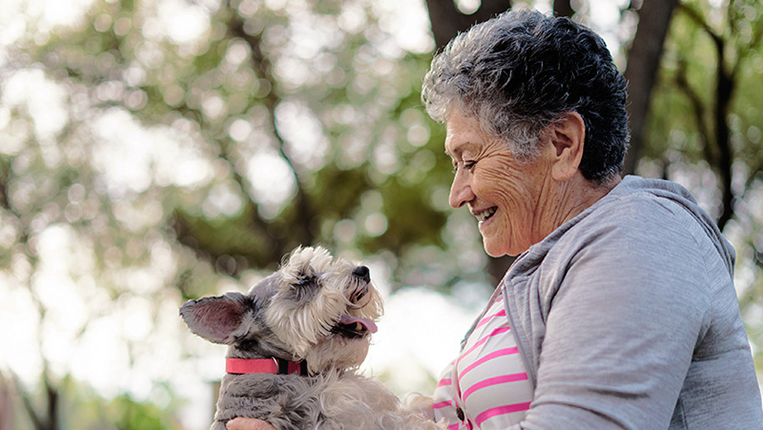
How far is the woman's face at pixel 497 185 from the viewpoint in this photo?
264 centimetres

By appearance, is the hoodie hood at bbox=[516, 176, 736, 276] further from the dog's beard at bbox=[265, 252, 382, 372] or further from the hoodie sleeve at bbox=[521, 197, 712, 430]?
the dog's beard at bbox=[265, 252, 382, 372]

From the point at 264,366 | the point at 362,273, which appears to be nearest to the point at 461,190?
the point at 362,273

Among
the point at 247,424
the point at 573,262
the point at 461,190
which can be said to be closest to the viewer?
the point at 573,262

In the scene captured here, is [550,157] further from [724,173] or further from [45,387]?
[45,387]

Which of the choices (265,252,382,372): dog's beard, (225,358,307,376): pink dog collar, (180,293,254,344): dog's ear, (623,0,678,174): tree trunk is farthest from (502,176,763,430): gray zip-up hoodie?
(623,0,678,174): tree trunk

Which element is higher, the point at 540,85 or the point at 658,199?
the point at 540,85

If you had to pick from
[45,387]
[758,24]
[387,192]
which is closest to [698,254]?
[758,24]

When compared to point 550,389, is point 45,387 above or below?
below

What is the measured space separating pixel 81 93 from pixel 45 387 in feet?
27.2

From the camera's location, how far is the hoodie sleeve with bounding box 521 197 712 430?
169 cm

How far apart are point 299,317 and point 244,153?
12.0 metres

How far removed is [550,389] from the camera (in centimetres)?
181

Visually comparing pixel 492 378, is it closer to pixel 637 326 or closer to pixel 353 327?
pixel 637 326

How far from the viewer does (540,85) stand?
2457mm
